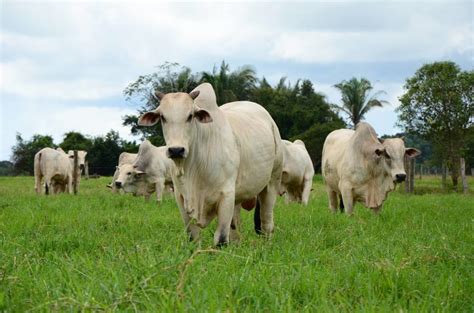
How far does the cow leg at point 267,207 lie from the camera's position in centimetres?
608

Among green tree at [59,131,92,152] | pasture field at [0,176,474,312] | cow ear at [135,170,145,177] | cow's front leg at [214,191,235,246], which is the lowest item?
pasture field at [0,176,474,312]

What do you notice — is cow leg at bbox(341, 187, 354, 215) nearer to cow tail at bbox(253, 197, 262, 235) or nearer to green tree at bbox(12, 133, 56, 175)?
cow tail at bbox(253, 197, 262, 235)

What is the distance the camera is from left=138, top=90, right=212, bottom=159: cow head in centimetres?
465

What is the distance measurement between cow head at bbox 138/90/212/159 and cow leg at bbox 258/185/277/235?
1.54 meters

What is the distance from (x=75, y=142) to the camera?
41125mm

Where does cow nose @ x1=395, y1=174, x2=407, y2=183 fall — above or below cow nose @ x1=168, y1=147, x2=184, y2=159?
below

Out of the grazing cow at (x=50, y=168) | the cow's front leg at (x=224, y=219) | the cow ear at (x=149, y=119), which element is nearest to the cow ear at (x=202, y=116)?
the cow ear at (x=149, y=119)

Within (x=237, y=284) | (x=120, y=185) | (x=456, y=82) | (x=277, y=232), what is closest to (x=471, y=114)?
(x=456, y=82)

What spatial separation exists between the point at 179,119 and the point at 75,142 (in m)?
37.9

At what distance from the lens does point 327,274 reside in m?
3.38

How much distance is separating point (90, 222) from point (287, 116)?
3165cm

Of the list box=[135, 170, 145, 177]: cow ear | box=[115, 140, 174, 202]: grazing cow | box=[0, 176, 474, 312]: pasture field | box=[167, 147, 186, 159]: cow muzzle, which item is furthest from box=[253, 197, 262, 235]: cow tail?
box=[135, 170, 145, 177]: cow ear

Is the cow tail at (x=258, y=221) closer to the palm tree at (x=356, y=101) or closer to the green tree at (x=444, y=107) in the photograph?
the green tree at (x=444, y=107)

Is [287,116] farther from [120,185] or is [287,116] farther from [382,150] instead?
[382,150]
